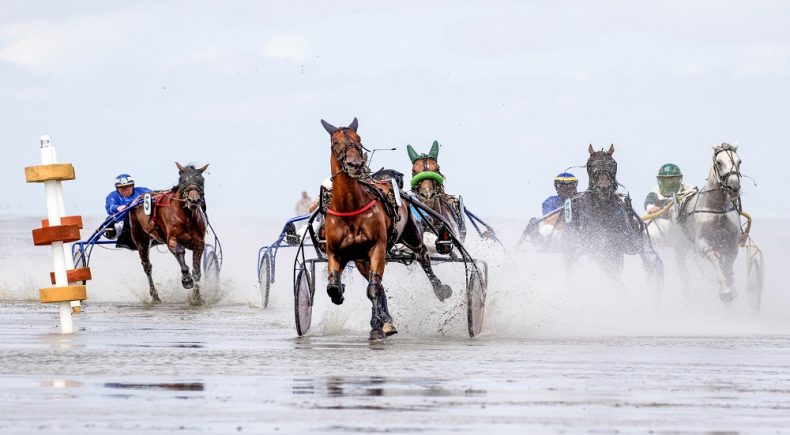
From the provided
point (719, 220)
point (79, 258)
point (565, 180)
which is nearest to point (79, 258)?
point (79, 258)

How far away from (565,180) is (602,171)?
3.08 m

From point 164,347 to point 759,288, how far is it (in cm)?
1077

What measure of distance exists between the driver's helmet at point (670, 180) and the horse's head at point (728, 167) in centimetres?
367

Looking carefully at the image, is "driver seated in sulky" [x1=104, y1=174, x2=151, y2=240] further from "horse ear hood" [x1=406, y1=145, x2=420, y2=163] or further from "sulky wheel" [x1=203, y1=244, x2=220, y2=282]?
"horse ear hood" [x1=406, y1=145, x2=420, y2=163]

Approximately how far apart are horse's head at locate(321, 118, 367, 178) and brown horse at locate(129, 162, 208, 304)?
30.3 feet

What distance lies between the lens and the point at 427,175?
18453 millimetres

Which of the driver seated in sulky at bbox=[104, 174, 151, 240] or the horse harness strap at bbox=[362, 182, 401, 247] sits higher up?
the driver seated in sulky at bbox=[104, 174, 151, 240]

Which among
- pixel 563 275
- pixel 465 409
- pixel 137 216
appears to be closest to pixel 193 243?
pixel 137 216

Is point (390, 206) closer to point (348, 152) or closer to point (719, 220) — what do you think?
point (348, 152)

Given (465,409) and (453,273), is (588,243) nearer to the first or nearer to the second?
(453,273)

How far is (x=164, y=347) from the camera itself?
14.8 m

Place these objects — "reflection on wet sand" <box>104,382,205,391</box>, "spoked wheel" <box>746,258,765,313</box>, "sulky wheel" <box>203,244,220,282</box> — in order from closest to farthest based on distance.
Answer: "reflection on wet sand" <box>104,382,205,391</box>, "spoked wheel" <box>746,258,765,313</box>, "sulky wheel" <box>203,244,220,282</box>

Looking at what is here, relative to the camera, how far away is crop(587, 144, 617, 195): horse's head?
21.4m

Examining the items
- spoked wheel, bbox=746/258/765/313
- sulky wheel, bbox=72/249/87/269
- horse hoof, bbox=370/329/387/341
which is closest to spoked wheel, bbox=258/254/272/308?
sulky wheel, bbox=72/249/87/269
